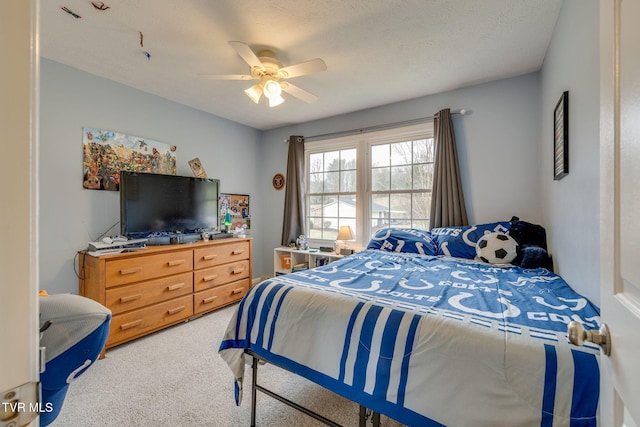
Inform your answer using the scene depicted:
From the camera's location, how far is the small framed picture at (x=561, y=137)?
1.64 m

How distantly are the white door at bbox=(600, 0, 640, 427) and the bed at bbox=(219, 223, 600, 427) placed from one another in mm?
230

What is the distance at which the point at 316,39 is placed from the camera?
204 cm

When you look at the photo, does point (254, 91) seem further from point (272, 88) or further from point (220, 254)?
point (220, 254)

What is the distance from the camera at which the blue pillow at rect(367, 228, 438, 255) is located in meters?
2.64

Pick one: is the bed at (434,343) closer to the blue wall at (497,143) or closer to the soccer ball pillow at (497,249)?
the soccer ball pillow at (497,249)

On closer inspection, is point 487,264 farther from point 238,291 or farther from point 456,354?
point 238,291

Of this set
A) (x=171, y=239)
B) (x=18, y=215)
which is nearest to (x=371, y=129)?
(x=171, y=239)

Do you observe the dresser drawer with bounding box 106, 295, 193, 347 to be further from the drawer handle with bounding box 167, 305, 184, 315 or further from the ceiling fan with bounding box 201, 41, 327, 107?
the ceiling fan with bounding box 201, 41, 327, 107

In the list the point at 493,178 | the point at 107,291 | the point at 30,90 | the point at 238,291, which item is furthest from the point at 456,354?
the point at 238,291

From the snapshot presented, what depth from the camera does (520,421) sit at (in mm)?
865

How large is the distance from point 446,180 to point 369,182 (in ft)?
3.30

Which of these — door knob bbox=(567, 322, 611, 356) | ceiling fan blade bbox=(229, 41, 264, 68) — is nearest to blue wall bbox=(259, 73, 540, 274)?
ceiling fan blade bbox=(229, 41, 264, 68)

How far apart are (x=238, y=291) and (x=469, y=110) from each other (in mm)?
3404

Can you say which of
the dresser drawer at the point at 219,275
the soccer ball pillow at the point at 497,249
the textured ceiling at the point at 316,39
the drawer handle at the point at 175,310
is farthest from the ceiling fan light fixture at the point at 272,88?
the drawer handle at the point at 175,310
